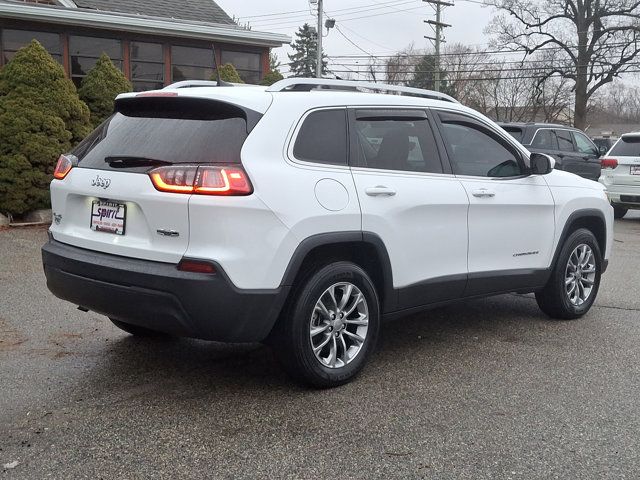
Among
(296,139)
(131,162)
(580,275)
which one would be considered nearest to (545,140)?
(580,275)

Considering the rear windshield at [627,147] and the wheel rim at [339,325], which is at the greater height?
the rear windshield at [627,147]

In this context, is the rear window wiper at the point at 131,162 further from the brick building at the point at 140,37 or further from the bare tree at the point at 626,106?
the bare tree at the point at 626,106

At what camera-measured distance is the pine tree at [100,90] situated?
12555mm

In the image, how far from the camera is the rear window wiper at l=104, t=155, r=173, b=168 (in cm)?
378

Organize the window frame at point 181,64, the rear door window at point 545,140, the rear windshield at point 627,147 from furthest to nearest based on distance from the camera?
the window frame at point 181,64 < the rear door window at point 545,140 < the rear windshield at point 627,147

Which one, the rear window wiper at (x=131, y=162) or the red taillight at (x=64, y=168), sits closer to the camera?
the rear window wiper at (x=131, y=162)

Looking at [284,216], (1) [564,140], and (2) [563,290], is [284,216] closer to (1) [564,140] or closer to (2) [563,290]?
(2) [563,290]

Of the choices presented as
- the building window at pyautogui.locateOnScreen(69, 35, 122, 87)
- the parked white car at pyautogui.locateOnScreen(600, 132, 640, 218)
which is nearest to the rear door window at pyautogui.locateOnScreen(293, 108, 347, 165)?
the parked white car at pyautogui.locateOnScreen(600, 132, 640, 218)

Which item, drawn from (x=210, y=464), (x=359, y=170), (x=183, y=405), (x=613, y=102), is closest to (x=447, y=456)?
(x=210, y=464)

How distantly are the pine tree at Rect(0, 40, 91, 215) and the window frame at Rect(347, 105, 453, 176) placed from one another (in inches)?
298

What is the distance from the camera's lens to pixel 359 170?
13.8ft

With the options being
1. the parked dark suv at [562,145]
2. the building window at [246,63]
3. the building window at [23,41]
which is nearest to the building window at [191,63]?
the building window at [246,63]

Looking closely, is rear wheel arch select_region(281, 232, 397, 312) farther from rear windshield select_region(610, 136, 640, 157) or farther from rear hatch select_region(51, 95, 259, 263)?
rear windshield select_region(610, 136, 640, 157)

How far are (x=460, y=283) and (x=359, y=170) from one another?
1206 millimetres
